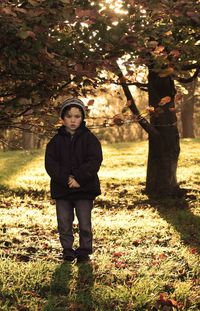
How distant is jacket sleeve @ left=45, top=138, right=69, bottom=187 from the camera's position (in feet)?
17.5

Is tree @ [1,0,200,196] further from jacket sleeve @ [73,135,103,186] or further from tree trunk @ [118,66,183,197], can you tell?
tree trunk @ [118,66,183,197]

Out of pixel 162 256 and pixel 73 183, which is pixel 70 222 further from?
pixel 162 256

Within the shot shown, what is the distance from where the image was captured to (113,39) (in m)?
3.66

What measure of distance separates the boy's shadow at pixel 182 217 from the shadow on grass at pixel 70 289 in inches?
82.8

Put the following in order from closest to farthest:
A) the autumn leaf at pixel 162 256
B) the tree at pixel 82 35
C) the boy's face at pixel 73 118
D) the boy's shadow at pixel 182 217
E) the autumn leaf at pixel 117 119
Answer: the tree at pixel 82 35, the autumn leaf at pixel 117 119, the boy's face at pixel 73 118, the autumn leaf at pixel 162 256, the boy's shadow at pixel 182 217

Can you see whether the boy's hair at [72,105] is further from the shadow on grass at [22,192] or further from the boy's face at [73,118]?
the shadow on grass at [22,192]

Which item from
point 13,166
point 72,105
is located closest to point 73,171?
point 72,105

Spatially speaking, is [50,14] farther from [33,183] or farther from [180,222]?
[33,183]

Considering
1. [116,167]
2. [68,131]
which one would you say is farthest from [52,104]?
[116,167]

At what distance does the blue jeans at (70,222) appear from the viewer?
5.48m

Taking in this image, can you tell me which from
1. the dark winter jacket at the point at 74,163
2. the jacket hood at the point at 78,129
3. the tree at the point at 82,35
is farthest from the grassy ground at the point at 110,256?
the tree at the point at 82,35

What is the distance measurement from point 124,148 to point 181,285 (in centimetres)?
1967

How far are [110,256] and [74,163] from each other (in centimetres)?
146

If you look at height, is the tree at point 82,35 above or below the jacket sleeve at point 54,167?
above
